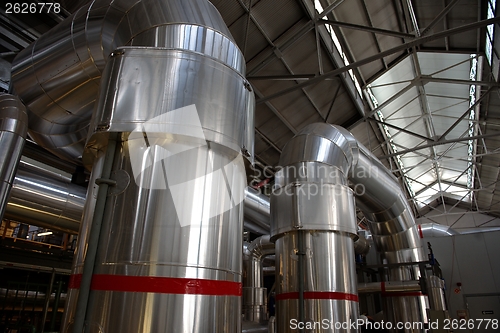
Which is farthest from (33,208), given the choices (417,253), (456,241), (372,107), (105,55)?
(456,241)

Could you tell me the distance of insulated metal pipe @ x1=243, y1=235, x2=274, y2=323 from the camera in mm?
6578

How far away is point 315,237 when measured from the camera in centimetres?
346

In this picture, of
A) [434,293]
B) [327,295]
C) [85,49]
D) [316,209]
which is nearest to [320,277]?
[327,295]

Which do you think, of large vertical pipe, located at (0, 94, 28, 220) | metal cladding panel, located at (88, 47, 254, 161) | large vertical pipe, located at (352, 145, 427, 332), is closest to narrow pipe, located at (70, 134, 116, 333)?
metal cladding panel, located at (88, 47, 254, 161)

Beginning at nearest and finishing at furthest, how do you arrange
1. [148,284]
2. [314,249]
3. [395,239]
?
[148,284] → [314,249] → [395,239]

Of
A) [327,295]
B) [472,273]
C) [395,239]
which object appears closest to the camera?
[327,295]

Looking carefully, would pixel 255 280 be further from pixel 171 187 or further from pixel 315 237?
pixel 171 187

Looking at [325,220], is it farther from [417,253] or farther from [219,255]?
[417,253]

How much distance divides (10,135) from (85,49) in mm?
1175

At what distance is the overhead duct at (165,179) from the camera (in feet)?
4.82

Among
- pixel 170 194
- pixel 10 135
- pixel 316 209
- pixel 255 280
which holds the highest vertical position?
pixel 10 135

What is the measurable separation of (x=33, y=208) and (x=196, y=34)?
340 centimetres

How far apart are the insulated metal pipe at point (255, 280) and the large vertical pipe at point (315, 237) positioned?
307 centimetres

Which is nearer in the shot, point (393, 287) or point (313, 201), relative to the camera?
point (313, 201)
